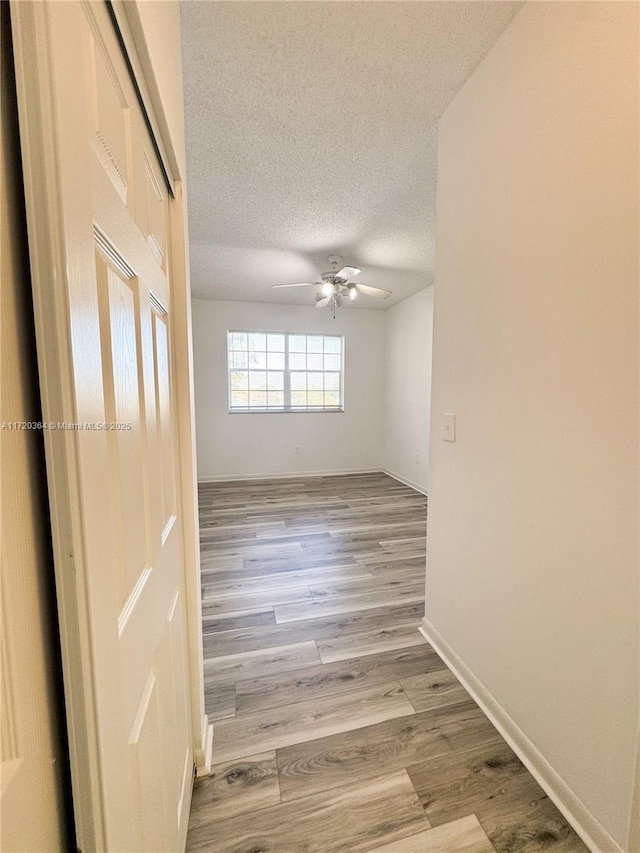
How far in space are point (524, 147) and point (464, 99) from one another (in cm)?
53

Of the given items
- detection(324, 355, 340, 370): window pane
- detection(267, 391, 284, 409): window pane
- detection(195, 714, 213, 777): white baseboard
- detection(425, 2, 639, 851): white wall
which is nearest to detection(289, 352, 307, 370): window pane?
detection(324, 355, 340, 370): window pane

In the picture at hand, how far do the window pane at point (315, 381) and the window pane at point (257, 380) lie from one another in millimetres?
695

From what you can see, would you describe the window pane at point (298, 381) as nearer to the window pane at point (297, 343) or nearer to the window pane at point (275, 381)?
the window pane at point (275, 381)

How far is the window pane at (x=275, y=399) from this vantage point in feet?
17.0

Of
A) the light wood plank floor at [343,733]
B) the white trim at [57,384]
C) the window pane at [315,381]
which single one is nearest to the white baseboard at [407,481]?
the window pane at [315,381]

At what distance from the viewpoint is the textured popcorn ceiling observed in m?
1.20

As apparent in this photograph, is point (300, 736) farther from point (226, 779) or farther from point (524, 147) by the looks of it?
point (524, 147)

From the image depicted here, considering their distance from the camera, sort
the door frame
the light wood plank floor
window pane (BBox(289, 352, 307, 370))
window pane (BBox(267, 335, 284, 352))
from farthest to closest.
→ window pane (BBox(289, 352, 307, 370)) → window pane (BBox(267, 335, 284, 352)) → the light wood plank floor → the door frame

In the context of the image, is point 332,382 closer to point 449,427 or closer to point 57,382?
point 449,427

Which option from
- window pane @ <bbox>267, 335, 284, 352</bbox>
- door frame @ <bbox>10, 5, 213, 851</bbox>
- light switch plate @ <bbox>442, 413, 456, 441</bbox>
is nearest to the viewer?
door frame @ <bbox>10, 5, 213, 851</bbox>

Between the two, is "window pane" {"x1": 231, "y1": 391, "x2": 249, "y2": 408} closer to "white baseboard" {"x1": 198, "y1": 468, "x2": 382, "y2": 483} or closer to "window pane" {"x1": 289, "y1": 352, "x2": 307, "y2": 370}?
"window pane" {"x1": 289, "y1": 352, "x2": 307, "y2": 370}

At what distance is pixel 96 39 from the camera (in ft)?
1.69

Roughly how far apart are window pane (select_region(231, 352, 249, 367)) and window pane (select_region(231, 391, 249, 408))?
420 mm

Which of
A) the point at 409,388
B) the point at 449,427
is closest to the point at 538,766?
the point at 449,427
